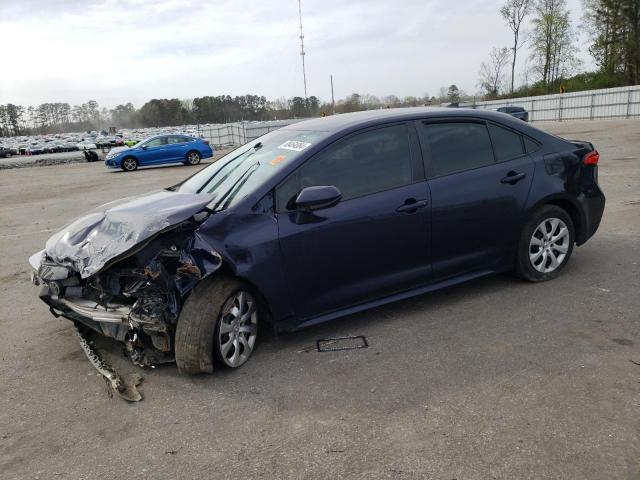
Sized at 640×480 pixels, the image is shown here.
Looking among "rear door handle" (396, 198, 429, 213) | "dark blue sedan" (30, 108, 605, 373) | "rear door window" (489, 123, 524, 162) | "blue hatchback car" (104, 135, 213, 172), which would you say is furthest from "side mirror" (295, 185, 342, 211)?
"blue hatchback car" (104, 135, 213, 172)

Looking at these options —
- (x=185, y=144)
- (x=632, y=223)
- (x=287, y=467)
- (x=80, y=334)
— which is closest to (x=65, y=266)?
(x=80, y=334)

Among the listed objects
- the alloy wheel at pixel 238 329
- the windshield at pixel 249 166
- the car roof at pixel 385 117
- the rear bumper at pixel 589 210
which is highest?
the car roof at pixel 385 117

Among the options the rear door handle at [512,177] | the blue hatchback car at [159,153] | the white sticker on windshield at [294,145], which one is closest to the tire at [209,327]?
the white sticker on windshield at [294,145]

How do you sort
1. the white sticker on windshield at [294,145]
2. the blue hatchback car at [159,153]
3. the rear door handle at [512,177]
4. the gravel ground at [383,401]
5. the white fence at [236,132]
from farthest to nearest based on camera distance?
the white fence at [236,132] → the blue hatchback car at [159,153] → the rear door handle at [512,177] → the white sticker on windshield at [294,145] → the gravel ground at [383,401]

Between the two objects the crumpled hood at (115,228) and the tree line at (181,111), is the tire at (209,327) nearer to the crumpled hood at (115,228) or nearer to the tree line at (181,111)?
the crumpled hood at (115,228)

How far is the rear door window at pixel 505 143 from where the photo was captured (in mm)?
4730

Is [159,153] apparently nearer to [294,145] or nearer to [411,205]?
[294,145]

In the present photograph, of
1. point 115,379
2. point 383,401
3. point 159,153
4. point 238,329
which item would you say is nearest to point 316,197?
point 238,329

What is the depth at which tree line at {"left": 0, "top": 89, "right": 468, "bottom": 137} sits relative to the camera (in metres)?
57.5

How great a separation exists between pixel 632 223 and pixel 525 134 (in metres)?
3.07

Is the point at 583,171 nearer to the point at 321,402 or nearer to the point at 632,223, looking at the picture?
the point at 632,223

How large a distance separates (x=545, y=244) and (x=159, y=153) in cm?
2081

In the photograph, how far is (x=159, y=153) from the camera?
23.4m

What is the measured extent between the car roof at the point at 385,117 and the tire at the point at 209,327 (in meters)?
1.50
